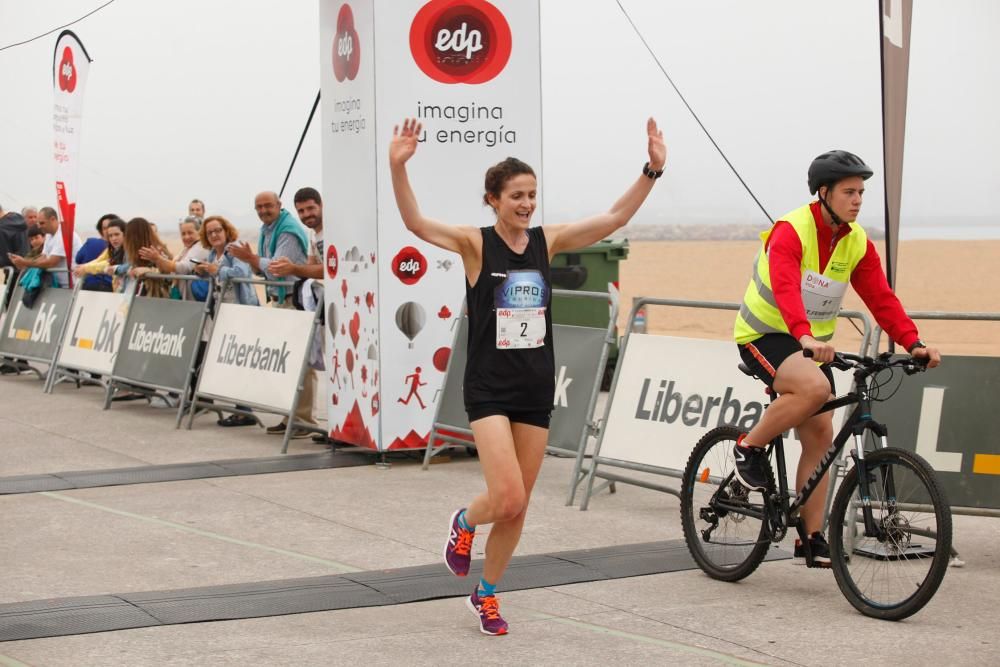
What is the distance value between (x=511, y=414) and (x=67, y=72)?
13.6 m

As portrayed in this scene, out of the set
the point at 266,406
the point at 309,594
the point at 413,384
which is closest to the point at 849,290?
the point at 266,406

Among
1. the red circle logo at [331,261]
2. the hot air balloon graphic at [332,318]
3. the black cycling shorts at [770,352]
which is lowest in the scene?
the hot air balloon graphic at [332,318]

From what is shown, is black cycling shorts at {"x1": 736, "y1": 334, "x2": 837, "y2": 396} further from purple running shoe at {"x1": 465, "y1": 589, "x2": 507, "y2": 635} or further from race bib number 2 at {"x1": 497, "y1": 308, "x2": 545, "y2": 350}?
purple running shoe at {"x1": 465, "y1": 589, "x2": 507, "y2": 635}

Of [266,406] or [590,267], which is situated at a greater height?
[590,267]

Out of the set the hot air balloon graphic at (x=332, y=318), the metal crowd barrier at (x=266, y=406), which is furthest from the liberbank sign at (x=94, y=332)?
the hot air balloon graphic at (x=332, y=318)

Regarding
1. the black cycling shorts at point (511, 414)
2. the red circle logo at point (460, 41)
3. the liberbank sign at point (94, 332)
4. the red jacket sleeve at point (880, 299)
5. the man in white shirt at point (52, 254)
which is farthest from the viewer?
the man in white shirt at point (52, 254)

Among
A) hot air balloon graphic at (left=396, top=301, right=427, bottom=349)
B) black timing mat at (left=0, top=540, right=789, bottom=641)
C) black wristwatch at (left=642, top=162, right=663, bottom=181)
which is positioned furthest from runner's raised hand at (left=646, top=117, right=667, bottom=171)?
hot air balloon graphic at (left=396, top=301, right=427, bottom=349)

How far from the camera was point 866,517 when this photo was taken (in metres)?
6.18

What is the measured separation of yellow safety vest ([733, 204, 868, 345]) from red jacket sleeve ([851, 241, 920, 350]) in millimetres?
48

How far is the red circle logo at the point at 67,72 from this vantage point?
17859 millimetres

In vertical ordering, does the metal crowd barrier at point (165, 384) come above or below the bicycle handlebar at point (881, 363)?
below

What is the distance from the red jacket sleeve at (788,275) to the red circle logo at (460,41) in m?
4.34

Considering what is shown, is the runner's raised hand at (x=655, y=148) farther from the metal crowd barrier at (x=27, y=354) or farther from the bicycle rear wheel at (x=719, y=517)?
the metal crowd barrier at (x=27, y=354)

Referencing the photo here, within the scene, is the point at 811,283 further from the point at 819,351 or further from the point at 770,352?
the point at 819,351
